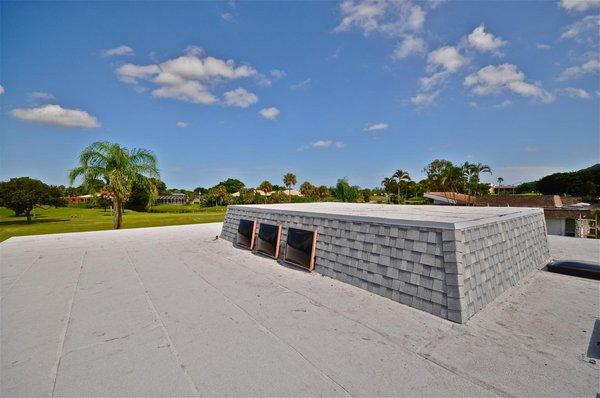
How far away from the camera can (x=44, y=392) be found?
3.19 m

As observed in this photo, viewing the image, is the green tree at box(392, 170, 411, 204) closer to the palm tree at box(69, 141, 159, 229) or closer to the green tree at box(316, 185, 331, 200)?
the green tree at box(316, 185, 331, 200)

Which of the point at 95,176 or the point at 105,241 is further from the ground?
the point at 95,176

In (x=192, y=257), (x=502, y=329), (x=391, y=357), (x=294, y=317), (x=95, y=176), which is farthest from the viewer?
(x=95, y=176)

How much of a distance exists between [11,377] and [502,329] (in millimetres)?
6923

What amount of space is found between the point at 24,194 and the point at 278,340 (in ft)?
144

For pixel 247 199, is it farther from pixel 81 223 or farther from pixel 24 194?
pixel 24 194

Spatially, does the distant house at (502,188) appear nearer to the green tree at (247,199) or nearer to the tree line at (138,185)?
the tree line at (138,185)

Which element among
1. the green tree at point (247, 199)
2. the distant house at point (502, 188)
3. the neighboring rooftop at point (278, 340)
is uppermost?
the distant house at point (502, 188)

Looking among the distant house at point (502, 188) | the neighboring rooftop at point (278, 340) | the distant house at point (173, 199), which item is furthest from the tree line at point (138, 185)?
the distant house at point (502, 188)

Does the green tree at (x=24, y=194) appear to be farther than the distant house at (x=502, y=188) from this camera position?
No

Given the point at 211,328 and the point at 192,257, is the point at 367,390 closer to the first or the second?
the point at 211,328

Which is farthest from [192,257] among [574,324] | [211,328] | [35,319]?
[574,324]

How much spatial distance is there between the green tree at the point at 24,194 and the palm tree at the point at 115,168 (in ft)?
79.0

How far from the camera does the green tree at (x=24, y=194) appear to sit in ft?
108
